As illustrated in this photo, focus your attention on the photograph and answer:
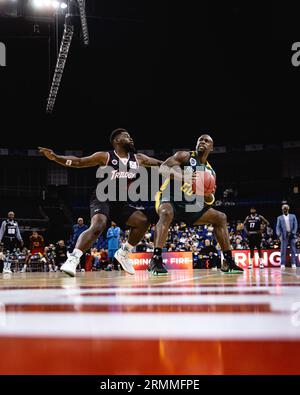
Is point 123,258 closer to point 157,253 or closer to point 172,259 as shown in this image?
point 157,253

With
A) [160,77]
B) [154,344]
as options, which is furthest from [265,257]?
[154,344]

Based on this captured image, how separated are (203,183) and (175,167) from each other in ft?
1.17

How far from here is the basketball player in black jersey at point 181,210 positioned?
4738mm

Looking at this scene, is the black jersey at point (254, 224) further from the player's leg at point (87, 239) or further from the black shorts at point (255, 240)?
the player's leg at point (87, 239)

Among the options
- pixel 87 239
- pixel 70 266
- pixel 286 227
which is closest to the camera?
pixel 70 266

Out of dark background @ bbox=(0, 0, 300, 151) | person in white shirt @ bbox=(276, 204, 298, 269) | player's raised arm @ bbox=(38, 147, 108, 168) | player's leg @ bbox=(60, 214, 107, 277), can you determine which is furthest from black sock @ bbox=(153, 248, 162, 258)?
dark background @ bbox=(0, 0, 300, 151)

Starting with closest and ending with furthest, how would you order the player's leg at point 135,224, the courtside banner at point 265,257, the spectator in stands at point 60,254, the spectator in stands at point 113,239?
1. the player's leg at point 135,224
2. the spectator in stands at point 113,239
3. the courtside banner at point 265,257
4. the spectator in stands at point 60,254

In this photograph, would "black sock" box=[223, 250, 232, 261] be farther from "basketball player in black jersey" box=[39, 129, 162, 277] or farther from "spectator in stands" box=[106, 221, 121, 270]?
"spectator in stands" box=[106, 221, 121, 270]

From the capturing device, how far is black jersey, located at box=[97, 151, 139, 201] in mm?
4988

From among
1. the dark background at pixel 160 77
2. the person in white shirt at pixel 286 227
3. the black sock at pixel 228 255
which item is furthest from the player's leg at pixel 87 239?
the dark background at pixel 160 77

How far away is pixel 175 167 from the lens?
4.84 m

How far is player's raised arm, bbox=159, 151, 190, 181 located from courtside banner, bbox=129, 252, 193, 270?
9.35 metres

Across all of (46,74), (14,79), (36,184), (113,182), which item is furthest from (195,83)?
(113,182)
